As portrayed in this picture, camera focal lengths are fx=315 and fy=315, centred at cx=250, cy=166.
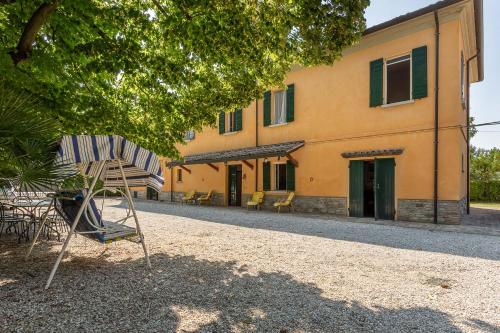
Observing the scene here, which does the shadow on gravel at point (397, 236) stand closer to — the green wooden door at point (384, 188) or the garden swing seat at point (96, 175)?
the green wooden door at point (384, 188)

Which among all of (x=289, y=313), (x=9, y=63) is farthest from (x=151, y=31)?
(x=289, y=313)

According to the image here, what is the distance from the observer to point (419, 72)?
10344mm

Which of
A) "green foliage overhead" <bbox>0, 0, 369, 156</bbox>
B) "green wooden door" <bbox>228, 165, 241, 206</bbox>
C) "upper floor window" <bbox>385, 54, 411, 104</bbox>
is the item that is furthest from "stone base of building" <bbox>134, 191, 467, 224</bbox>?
"green foliage overhead" <bbox>0, 0, 369, 156</bbox>

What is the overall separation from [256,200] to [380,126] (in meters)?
6.28

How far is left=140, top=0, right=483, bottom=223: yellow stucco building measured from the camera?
9.86 metres

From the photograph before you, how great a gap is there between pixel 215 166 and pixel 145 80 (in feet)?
36.2

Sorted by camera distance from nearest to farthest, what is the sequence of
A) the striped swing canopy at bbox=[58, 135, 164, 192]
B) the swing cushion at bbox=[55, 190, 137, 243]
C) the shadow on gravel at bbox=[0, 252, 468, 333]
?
1. the shadow on gravel at bbox=[0, 252, 468, 333]
2. the striped swing canopy at bbox=[58, 135, 164, 192]
3. the swing cushion at bbox=[55, 190, 137, 243]

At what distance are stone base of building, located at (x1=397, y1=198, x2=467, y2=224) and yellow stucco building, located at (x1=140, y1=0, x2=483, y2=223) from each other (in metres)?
0.03

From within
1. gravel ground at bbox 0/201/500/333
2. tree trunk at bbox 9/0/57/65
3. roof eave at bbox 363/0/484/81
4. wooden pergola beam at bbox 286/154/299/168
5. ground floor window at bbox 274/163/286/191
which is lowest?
gravel ground at bbox 0/201/500/333

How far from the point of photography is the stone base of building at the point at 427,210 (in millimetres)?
9578

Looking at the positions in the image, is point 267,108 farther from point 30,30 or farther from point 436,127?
point 30,30

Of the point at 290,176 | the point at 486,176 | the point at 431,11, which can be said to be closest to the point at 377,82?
the point at 431,11

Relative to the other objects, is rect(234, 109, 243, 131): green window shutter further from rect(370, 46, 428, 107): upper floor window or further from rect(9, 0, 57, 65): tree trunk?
rect(9, 0, 57, 65): tree trunk

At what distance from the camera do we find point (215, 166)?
17891mm
